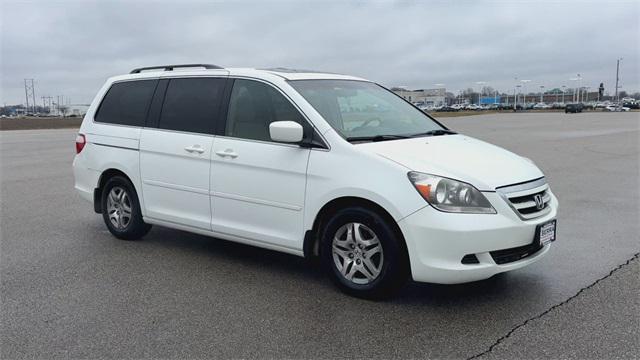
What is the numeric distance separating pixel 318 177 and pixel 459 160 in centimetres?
110

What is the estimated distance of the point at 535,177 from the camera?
15.4ft

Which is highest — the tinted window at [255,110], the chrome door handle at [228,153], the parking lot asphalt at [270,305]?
the tinted window at [255,110]

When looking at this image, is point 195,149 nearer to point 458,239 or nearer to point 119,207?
point 119,207

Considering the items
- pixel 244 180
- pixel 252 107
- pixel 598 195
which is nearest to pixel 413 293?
pixel 244 180

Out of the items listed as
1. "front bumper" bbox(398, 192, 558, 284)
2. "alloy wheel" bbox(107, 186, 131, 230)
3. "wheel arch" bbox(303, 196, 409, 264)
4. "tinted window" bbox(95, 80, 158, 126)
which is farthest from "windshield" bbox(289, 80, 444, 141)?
"alloy wheel" bbox(107, 186, 131, 230)

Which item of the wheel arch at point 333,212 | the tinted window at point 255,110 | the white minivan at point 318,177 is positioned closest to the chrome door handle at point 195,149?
the white minivan at point 318,177

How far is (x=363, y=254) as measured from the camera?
4.55 metres

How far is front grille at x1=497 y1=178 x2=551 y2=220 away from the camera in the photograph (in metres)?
4.30

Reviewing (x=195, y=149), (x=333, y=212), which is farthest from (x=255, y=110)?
(x=333, y=212)

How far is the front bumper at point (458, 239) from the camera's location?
4.11 m

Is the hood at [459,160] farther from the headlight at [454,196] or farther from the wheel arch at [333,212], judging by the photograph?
the wheel arch at [333,212]

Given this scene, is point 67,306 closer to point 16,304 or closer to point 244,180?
point 16,304

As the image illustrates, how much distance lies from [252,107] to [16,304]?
251 centimetres

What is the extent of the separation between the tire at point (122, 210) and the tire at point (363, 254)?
2513mm
